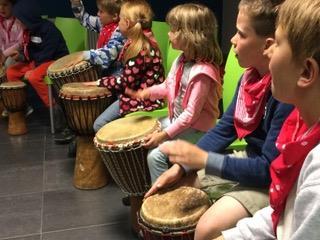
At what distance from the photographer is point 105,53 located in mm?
2807

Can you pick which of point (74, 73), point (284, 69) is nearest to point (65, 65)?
point (74, 73)

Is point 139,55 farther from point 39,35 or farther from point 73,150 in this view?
point 39,35

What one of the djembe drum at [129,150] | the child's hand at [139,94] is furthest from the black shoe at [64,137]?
the djembe drum at [129,150]

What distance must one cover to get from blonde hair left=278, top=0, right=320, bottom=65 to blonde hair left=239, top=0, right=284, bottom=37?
→ 1.56ft

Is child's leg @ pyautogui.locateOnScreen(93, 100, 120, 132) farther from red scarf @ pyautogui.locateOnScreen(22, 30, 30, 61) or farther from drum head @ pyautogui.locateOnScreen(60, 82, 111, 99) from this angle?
red scarf @ pyautogui.locateOnScreen(22, 30, 30, 61)

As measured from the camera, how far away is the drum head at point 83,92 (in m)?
2.58

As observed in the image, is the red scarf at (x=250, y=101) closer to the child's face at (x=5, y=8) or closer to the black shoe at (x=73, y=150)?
the black shoe at (x=73, y=150)

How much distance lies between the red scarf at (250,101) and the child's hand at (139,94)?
0.77 meters

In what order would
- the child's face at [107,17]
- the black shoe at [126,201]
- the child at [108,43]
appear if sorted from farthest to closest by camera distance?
1. the child's face at [107,17]
2. the child at [108,43]
3. the black shoe at [126,201]

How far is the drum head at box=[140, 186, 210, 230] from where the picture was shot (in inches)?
53.9

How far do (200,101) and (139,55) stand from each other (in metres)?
0.65

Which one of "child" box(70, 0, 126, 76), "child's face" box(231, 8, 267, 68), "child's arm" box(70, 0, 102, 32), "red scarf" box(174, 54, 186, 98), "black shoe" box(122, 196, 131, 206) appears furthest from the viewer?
"child's arm" box(70, 0, 102, 32)

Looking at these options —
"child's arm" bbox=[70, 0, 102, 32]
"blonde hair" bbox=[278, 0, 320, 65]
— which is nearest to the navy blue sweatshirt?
"child's arm" bbox=[70, 0, 102, 32]

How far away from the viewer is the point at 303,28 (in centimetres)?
83
